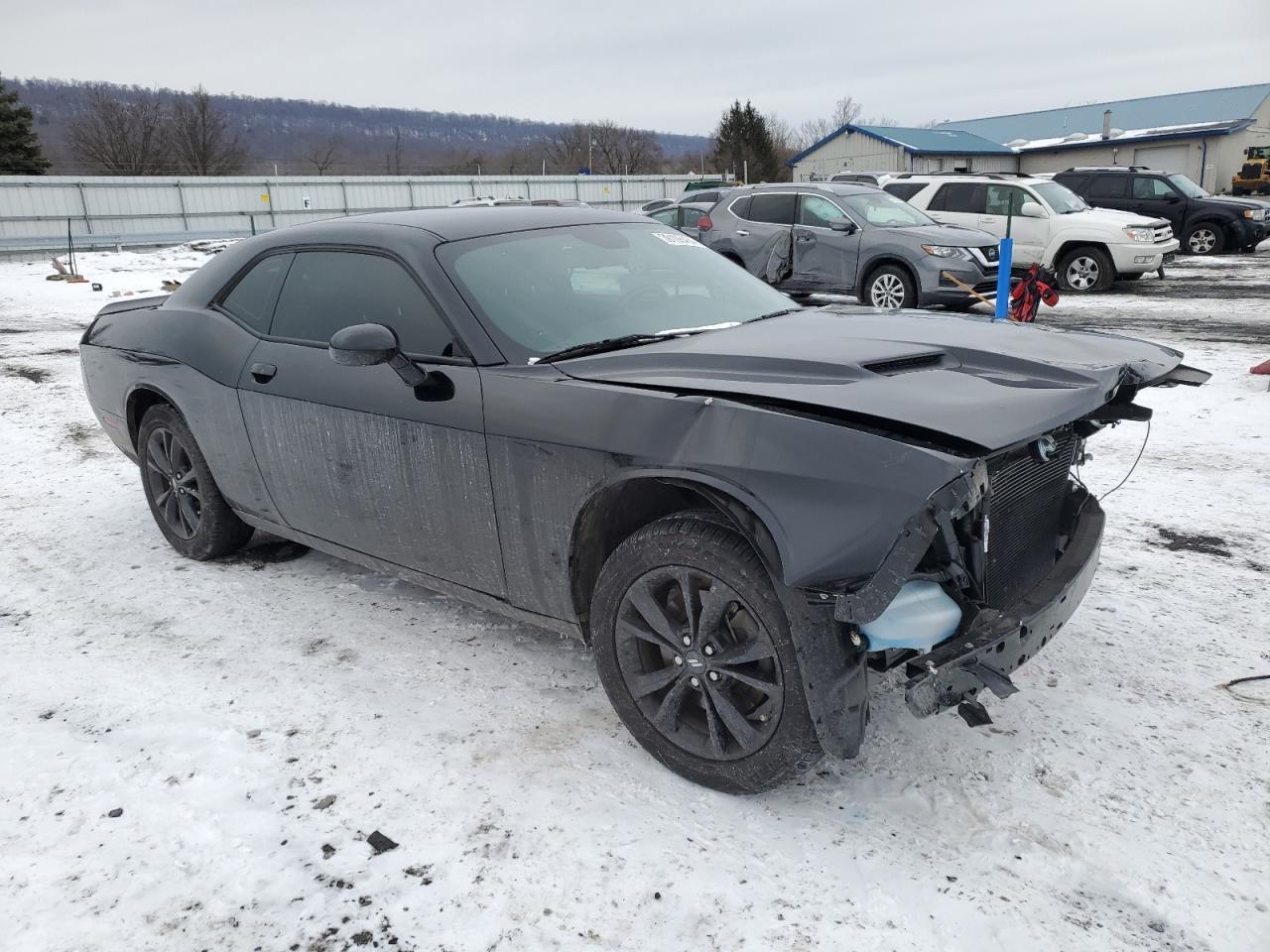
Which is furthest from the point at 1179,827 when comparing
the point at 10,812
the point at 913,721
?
the point at 10,812

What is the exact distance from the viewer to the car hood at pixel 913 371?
2.35m

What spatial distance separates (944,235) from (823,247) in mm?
1519

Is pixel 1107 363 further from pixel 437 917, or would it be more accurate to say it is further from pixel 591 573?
pixel 437 917

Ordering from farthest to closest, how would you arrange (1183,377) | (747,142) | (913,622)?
1. (747,142)
2. (1183,377)
3. (913,622)

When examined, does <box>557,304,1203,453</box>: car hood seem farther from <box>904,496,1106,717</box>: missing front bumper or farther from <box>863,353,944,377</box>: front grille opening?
<box>904,496,1106,717</box>: missing front bumper

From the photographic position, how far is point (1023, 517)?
9.05 ft

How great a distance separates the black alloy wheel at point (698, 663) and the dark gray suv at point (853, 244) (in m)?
9.01

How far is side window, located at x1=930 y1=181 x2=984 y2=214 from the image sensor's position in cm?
1463

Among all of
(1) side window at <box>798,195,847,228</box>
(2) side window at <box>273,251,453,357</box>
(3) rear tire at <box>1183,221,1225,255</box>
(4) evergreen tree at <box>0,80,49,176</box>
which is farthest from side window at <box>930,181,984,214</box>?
(4) evergreen tree at <box>0,80,49,176</box>

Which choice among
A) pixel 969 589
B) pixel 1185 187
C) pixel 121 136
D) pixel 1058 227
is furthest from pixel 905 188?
pixel 121 136

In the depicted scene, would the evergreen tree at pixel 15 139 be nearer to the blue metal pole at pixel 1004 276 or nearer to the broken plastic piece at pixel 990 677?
the blue metal pole at pixel 1004 276

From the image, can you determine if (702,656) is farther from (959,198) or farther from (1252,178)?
(1252,178)

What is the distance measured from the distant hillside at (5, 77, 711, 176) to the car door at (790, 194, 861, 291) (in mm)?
56615

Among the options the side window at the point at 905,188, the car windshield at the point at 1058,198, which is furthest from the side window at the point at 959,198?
the car windshield at the point at 1058,198
